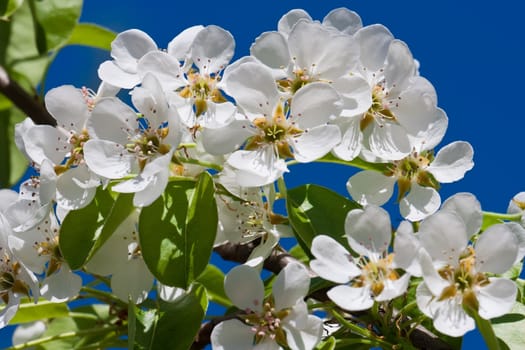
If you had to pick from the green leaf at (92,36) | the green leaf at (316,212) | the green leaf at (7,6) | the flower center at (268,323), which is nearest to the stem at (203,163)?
the green leaf at (316,212)

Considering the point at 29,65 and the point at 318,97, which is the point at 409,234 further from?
the point at 29,65

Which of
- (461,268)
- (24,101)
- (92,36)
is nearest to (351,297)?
(461,268)

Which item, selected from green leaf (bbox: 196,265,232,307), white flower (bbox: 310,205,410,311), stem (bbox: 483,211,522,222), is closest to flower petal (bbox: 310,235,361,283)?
white flower (bbox: 310,205,410,311)

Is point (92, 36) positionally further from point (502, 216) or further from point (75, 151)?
point (502, 216)

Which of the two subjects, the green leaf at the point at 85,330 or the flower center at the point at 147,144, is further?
the green leaf at the point at 85,330

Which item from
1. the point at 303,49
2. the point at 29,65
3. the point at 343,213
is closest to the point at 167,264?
the point at 343,213

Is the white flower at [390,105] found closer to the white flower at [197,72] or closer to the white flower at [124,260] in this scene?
the white flower at [197,72]

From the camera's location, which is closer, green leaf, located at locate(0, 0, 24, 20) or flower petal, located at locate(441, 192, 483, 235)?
flower petal, located at locate(441, 192, 483, 235)

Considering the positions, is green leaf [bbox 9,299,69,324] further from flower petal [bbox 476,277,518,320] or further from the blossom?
flower petal [bbox 476,277,518,320]

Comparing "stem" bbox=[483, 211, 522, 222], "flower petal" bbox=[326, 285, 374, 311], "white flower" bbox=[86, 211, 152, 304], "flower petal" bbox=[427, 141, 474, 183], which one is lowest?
"white flower" bbox=[86, 211, 152, 304]
